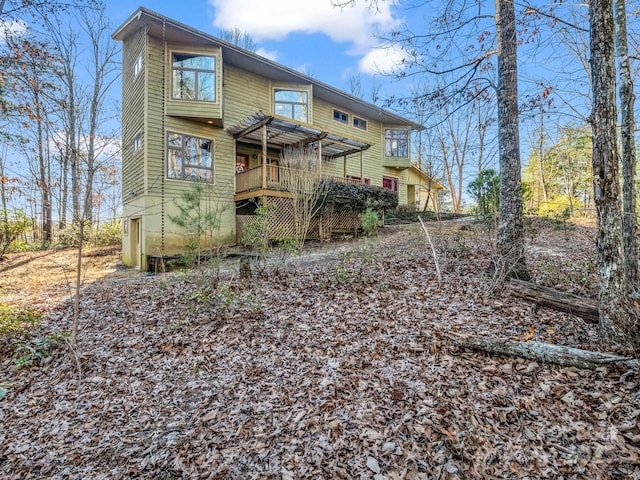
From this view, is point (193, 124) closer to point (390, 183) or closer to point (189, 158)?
point (189, 158)

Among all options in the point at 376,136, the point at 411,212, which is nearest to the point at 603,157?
the point at 411,212

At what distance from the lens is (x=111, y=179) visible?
16.6 metres

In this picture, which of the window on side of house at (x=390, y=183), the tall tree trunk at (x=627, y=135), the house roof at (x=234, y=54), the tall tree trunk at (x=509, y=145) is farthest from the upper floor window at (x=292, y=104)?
the tall tree trunk at (x=627, y=135)

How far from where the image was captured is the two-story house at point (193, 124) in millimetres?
10523

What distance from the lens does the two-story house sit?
10.5 m

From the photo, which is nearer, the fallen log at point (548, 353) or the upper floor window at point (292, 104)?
the fallen log at point (548, 353)

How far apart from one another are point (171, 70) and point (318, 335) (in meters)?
11.0

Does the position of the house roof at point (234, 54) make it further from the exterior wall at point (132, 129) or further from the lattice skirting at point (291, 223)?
the lattice skirting at point (291, 223)

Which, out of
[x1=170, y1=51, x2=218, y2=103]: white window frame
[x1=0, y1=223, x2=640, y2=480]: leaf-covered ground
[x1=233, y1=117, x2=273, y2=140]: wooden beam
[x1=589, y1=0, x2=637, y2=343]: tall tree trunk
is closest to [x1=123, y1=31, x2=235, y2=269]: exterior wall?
[x1=170, y1=51, x2=218, y2=103]: white window frame

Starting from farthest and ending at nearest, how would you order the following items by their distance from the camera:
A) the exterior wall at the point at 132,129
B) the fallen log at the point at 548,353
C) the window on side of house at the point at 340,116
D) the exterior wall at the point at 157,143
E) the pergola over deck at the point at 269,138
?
the window on side of house at the point at 340,116
the pergola over deck at the point at 269,138
the exterior wall at the point at 132,129
the exterior wall at the point at 157,143
the fallen log at the point at 548,353

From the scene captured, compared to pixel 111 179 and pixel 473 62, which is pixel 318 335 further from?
pixel 111 179

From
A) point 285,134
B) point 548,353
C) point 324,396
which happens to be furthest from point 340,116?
point 324,396

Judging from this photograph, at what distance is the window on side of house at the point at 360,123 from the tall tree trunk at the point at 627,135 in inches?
533

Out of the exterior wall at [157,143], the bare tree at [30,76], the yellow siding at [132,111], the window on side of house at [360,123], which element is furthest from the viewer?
the window on side of house at [360,123]
